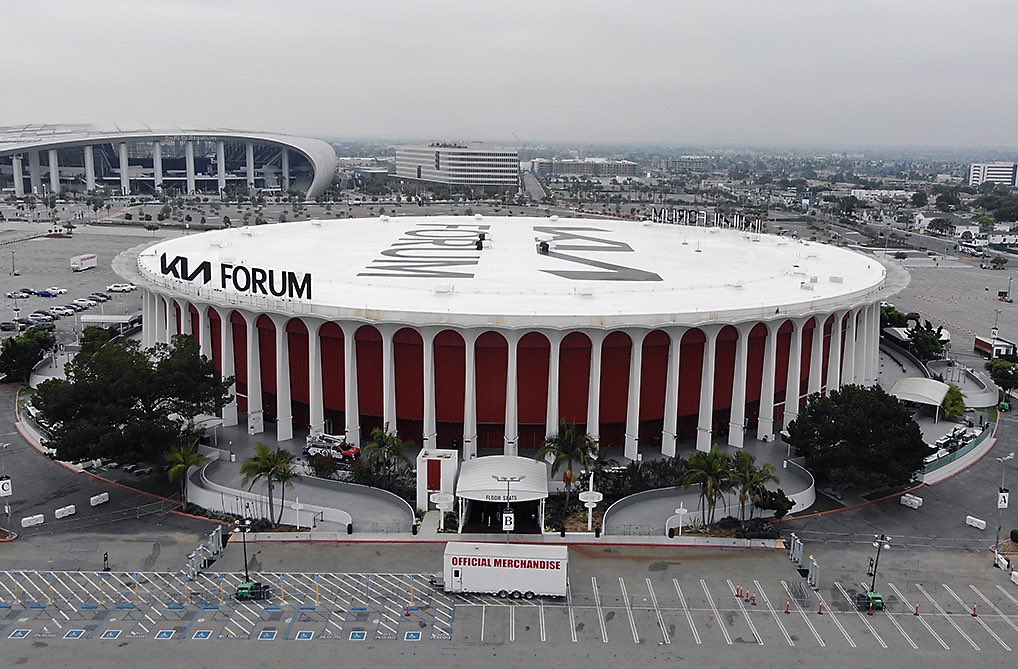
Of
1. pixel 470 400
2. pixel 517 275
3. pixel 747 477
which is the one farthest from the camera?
pixel 517 275

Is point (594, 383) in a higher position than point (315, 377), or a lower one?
higher

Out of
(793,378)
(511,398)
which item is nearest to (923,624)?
(793,378)

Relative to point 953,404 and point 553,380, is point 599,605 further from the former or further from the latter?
point 953,404

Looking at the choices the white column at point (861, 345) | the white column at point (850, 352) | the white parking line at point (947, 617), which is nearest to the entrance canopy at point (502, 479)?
the white parking line at point (947, 617)

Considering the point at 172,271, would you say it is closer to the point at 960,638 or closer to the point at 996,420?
the point at 960,638

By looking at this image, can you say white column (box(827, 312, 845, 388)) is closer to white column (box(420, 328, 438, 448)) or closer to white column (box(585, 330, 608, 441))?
white column (box(585, 330, 608, 441))

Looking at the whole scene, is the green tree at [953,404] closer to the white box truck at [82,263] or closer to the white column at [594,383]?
the white column at [594,383]

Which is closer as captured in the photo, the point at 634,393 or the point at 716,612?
the point at 716,612
